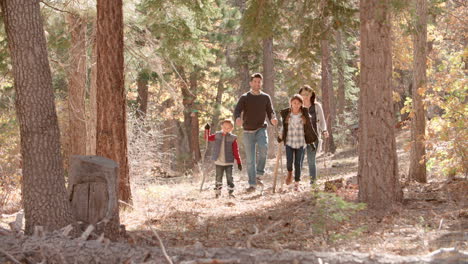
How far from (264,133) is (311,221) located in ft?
13.2

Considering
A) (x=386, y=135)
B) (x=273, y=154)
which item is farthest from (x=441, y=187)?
(x=273, y=154)

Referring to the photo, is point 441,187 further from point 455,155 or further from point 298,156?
point 298,156

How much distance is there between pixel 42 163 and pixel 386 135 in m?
4.50

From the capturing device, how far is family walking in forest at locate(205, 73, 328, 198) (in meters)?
10.3

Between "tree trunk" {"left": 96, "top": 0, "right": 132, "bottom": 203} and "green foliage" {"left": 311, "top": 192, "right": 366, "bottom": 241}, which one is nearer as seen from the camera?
"green foliage" {"left": 311, "top": 192, "right": 366, "bottom": 241}

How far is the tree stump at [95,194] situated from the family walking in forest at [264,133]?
4614 mm

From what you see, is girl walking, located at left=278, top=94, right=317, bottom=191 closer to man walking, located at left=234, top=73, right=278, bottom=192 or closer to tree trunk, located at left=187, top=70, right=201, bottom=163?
man walking, located at left=234, top=73, right=278, bottom=192

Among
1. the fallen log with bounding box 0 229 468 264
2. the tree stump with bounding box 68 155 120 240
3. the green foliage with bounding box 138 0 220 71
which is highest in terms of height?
the green foliage with bounding box 138 0 220 71

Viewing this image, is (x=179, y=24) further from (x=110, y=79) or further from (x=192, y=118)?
(x=192, y=118)

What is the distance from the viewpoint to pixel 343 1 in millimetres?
9367

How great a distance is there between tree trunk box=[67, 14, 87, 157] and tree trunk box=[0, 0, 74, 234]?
800cm

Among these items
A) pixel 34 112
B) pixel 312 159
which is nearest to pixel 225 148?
pixel 312 159

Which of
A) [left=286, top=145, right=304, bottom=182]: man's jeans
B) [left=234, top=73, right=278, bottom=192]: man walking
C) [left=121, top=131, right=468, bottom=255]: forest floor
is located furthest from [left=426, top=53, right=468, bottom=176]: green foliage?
[left=234, top=73, right=278, bottom=192]: man walking

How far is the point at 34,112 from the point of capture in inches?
205
